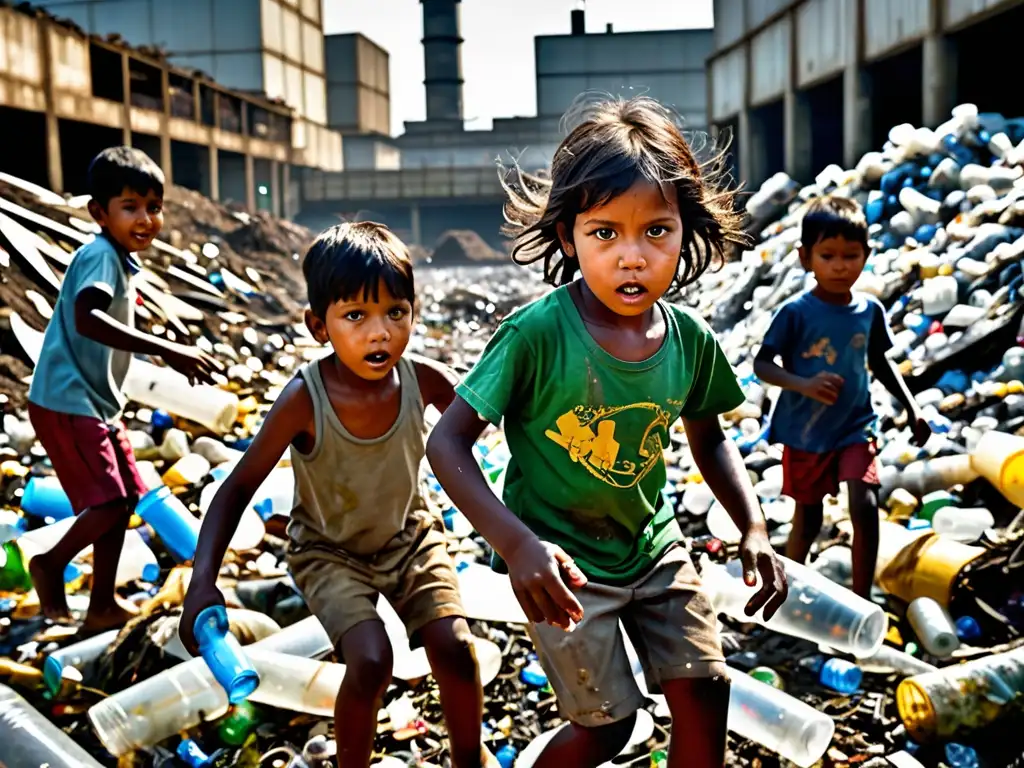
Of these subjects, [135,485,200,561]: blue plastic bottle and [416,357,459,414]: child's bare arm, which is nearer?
[416,357,459,414]: child's bare arm

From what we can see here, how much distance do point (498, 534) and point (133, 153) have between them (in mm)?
2414

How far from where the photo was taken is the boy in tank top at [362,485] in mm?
2330

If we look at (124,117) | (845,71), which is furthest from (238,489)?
(124,117)

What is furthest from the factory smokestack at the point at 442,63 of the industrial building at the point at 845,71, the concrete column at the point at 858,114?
the concrete column at the point at 858,114

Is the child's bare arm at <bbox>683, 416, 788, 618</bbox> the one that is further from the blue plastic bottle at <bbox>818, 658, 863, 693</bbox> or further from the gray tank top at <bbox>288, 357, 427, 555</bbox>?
the blue plastic bottle at <bbox>818, 658, 863, 693</bbox>

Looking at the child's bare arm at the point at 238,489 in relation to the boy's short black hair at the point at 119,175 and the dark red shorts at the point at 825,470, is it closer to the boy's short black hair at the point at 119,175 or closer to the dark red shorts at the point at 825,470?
the boy's short black hair at the point at 119,175

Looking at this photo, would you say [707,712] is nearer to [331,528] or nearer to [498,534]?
[498,534]

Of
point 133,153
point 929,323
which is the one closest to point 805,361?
point 133,153

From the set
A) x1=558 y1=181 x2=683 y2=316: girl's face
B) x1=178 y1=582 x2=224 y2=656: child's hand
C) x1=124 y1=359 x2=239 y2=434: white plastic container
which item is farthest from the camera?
x1=124 y1=359 x2=239 y2=434: white plastic container

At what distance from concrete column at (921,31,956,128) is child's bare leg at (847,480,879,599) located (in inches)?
312

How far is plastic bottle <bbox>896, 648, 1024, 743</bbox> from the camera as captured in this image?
281cm

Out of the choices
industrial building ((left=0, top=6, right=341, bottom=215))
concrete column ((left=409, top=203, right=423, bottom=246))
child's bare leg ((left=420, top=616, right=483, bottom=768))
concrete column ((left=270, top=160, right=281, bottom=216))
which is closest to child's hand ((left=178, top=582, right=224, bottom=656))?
child's bare leg ((left=420, top=616, right=483, bottom=768))

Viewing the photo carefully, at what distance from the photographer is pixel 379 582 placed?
245 cm

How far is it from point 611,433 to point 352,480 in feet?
2.47
